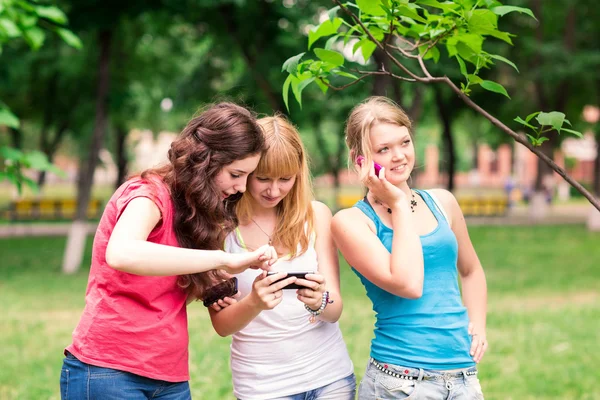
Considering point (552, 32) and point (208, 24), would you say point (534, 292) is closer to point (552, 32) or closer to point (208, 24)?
point (208, 24)

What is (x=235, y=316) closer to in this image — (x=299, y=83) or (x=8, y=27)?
(x=299, y=83)

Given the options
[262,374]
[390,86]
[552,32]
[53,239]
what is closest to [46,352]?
[262,374]

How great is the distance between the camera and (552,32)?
80.8 feet

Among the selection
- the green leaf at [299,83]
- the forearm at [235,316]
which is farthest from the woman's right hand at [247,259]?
the green leaf at [299,83]

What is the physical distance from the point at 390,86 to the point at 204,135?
12.9 meters

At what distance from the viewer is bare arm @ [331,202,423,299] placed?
254 centimetres

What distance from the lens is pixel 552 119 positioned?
2.22 m

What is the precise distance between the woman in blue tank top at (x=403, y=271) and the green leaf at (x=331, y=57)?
0.98 feet

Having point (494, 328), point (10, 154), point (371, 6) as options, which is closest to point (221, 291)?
point (371, 6)

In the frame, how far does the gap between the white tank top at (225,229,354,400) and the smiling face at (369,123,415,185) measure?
426 mm

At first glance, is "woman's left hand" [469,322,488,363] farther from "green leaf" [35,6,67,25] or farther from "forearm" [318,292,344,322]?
"green leaf" [35,6,67,25]

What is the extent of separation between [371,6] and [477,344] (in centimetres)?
129

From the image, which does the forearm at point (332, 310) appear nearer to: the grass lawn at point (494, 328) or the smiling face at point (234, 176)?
the smiling face at point (234, 176)

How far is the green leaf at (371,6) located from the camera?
2.37 meters
